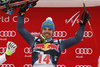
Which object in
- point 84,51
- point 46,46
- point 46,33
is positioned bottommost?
point 84,51

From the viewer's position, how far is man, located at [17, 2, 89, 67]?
5.78 feet

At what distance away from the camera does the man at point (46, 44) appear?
5.78ft

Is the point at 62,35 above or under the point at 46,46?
above

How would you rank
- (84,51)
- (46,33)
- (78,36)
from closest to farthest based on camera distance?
1. (78,36)
2. (46,33)
3. (84,51)

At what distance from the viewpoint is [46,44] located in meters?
1.85

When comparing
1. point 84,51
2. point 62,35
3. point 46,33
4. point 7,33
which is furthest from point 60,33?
point 46,33

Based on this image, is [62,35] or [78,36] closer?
[78,36]

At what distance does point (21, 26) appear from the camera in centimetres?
182

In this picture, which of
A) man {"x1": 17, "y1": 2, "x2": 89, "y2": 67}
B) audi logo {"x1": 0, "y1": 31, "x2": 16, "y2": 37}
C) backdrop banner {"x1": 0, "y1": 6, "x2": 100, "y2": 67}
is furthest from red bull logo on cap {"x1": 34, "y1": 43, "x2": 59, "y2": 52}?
audi logo {"x1": 0, "y1": 31, "x2": 16, "y2": 37}

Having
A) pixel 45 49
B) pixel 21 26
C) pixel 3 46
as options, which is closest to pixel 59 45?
pixel 45 49

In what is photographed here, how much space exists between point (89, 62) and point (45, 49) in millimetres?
1920

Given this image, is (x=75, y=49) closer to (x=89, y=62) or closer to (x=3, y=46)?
(x=89, y=62)

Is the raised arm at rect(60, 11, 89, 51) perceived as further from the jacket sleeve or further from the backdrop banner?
the backdrop banner

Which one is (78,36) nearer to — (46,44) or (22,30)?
(46,44)
